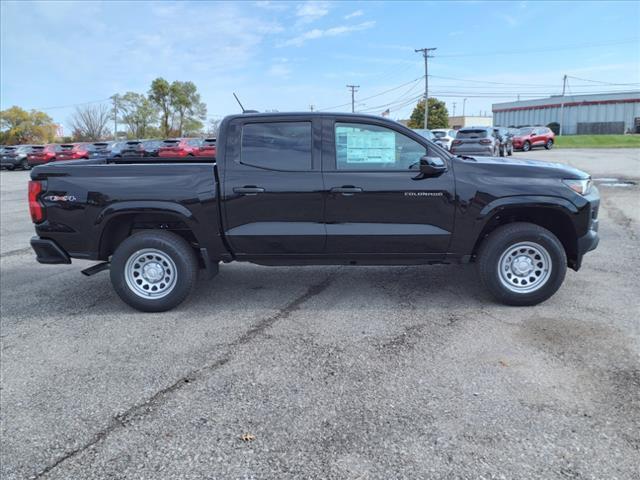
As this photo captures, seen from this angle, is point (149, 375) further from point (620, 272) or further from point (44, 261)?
point (620, 272)

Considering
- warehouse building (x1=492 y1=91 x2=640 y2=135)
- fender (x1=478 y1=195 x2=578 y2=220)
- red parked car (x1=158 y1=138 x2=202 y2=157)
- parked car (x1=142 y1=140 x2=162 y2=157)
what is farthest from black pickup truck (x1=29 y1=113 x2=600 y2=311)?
warehouse building (x1=492 y1=91 x2=640 y2=135)

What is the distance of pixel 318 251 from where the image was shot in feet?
16.8

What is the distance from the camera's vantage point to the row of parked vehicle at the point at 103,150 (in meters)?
28.2

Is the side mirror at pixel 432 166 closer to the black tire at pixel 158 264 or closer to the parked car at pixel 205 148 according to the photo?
the black tire at pixel 158 264

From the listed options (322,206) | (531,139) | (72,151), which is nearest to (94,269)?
(322,206)

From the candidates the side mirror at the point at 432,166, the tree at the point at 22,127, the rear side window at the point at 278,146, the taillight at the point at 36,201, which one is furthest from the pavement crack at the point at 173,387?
the tree at the point at 22,127

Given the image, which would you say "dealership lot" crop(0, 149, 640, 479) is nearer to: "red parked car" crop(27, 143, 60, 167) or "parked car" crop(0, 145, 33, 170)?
"red parked car" crop(27, 143, 60, 167)

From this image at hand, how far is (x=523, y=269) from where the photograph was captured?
5023 mm

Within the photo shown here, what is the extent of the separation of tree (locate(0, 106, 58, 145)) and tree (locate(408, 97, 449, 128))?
52.8 m

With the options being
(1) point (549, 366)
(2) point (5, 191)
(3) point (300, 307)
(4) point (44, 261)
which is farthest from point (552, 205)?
(2) point (5, 191)

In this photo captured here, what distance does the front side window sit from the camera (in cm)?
497

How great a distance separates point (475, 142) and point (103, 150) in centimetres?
2248

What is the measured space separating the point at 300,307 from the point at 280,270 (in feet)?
5.01

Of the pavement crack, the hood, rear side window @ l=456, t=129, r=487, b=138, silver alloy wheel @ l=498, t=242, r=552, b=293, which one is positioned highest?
rear side window @ l=456, t=129, r=487, b=138
